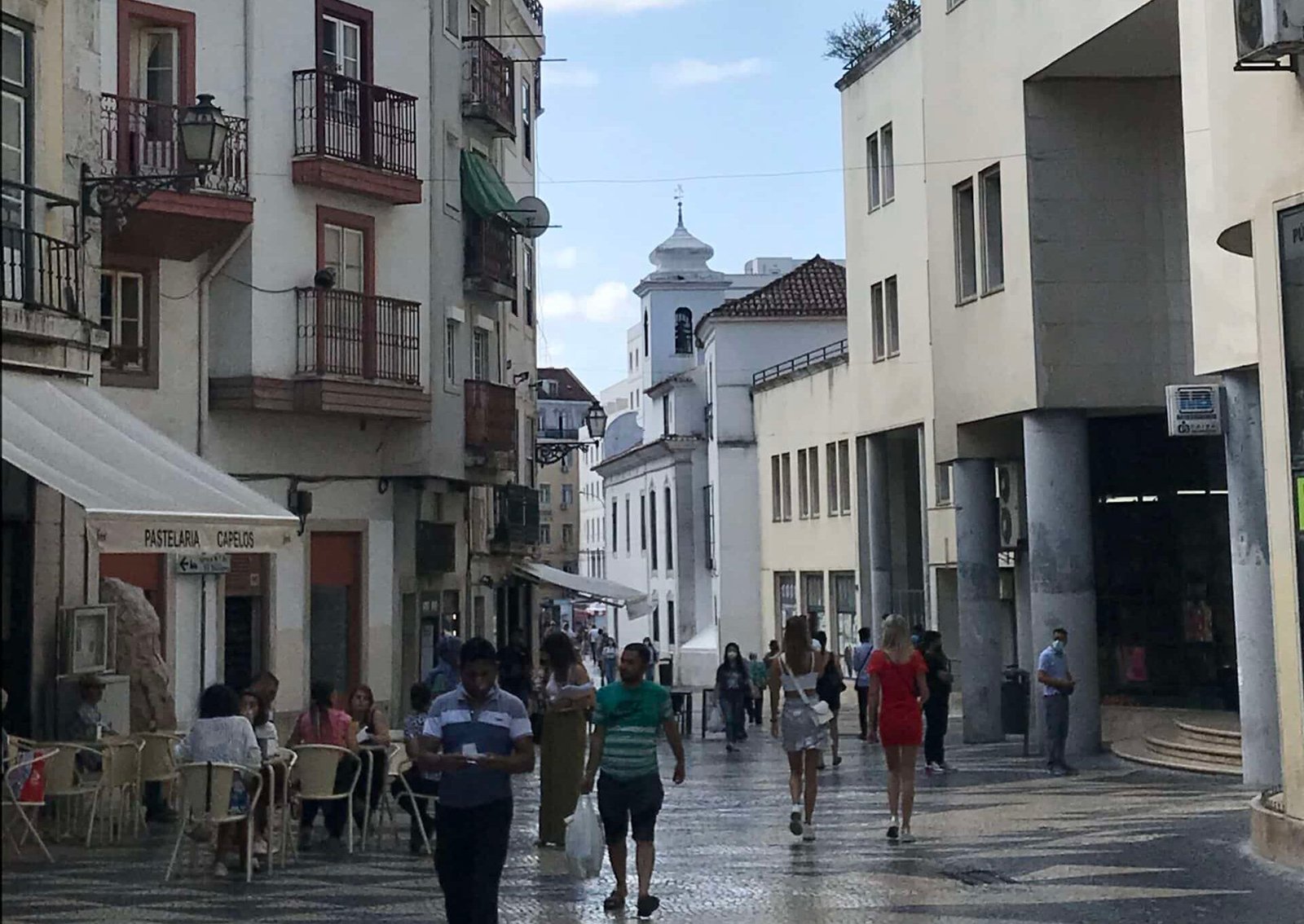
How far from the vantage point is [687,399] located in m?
76.8

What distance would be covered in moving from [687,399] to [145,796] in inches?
2345

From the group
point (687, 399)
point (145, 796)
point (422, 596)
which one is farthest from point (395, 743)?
point (687, 399)

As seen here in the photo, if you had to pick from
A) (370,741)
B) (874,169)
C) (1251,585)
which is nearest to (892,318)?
(874,169)

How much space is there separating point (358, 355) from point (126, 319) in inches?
141

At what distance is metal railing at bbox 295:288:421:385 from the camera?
26719 mm

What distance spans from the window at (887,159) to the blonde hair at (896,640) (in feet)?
78.3

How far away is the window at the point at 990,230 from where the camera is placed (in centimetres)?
2697

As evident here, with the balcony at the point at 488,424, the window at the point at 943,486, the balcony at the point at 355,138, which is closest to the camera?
the balcony at the point at 355,138

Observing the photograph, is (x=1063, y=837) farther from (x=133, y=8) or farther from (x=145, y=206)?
(x=133, y=8)

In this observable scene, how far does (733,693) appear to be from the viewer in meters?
31.4

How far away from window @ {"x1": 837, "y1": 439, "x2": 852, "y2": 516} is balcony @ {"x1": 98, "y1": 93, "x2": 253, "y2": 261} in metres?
25.2

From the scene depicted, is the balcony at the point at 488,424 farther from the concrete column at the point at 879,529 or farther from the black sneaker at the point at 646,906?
the black sneaker at the point at 646,906

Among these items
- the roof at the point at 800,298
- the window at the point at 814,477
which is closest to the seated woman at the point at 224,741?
the window at the point at 814,477

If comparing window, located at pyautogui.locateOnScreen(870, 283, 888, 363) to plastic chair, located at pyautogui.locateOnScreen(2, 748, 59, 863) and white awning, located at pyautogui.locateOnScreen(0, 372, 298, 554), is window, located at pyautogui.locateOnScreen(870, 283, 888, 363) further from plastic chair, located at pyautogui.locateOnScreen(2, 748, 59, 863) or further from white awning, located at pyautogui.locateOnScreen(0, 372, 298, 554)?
plastic chair, located at pyautogui.locateOnScreen(2, 748, 59, 863)
